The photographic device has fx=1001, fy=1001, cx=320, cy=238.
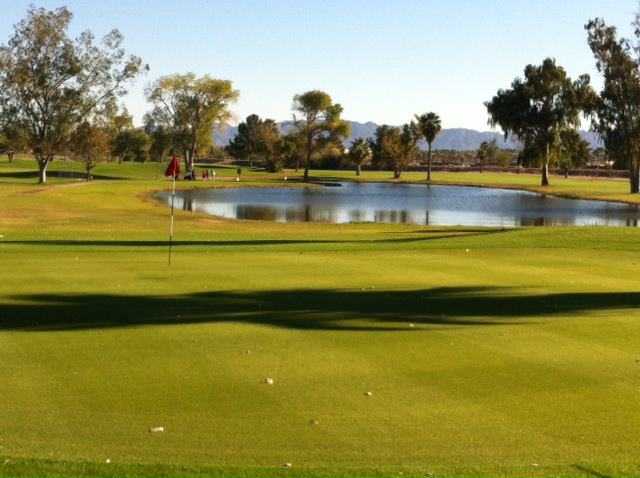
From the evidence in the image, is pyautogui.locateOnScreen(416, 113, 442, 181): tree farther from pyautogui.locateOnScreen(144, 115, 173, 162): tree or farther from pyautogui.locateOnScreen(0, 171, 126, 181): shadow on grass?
pyautogui.locateOnScreen(0, 171, 126, 181): shadow on grass

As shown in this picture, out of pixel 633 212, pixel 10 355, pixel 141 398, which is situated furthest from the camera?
pixel 633 212

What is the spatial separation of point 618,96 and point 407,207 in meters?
31.6

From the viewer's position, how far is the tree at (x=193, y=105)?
124 metres

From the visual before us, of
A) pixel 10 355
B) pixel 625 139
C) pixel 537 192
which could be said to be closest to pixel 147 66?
pixel 537 192

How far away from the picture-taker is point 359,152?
484 feet

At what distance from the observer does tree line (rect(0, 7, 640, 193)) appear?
9094 centimetres

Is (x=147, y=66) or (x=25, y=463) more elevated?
(x=147, y=66)

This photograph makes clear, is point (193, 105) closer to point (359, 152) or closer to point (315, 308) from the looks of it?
point (359, 152)

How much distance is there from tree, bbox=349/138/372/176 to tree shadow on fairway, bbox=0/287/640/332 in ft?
427

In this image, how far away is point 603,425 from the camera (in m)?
8.60

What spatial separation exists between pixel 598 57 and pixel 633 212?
28.5 m

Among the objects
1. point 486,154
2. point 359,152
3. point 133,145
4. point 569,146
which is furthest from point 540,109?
point 486,154

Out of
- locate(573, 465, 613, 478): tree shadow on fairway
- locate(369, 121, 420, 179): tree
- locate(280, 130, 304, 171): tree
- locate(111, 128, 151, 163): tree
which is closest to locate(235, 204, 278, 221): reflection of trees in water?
locate(573, 465, 613, 478): tree shadow on fairway

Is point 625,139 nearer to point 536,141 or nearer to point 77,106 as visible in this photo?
point 536,141
